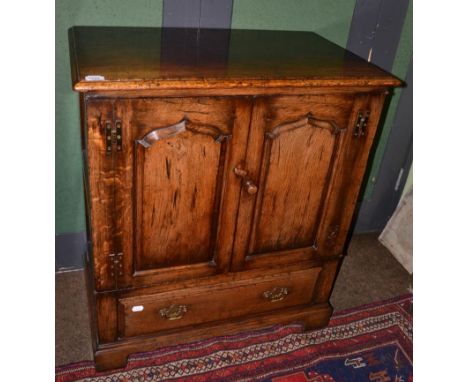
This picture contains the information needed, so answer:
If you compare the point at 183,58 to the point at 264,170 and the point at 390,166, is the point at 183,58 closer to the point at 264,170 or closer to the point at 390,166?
the point at 264,170

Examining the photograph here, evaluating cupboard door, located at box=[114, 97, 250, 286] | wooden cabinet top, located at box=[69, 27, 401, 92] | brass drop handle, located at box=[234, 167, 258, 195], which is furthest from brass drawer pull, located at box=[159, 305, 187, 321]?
wooden cabinet top, located at box=[69, 27, 401, 92]

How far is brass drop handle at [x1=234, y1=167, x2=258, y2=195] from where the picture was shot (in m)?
1.67

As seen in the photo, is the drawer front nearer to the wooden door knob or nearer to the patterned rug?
the patterned rug

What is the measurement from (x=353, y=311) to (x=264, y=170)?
1163 millimetres

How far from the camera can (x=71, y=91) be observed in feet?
6.80

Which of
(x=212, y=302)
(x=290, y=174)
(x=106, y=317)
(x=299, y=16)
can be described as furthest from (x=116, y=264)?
(x=299, y=16)

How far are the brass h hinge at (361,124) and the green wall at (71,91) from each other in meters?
0.92

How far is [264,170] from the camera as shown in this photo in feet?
5.65

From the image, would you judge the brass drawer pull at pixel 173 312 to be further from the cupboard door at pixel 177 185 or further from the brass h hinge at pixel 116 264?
the brass h hinge at pixel 116 264

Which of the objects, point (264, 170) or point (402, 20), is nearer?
point (264, 170)

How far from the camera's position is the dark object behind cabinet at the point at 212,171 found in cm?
148

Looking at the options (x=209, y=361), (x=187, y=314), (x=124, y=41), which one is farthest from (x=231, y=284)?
(x=124, y=41)

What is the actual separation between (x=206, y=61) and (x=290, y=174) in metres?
0.50

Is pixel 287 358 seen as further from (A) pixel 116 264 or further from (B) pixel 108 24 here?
(B) pixel 108 24
